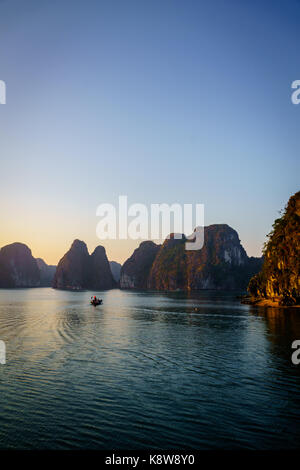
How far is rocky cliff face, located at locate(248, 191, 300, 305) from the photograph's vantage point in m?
82.3

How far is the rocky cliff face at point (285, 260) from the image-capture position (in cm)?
8231

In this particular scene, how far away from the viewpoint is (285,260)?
281 ft

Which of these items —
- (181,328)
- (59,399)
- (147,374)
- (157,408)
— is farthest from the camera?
(181,328)

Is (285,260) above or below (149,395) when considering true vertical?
above

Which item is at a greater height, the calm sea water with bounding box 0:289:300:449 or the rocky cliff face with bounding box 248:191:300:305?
the rocky cliff face with bounding box 248:191:300:305

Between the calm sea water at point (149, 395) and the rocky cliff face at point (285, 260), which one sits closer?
the calm sea water at point (149, 395)

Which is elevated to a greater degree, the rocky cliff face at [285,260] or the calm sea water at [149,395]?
the rocky cliff face at [285,260]

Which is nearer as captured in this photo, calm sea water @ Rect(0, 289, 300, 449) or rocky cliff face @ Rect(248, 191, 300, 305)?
calm sea water @ Rect(0, 289, 300, 449)

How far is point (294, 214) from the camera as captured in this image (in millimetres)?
87562

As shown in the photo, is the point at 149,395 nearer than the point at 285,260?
Yes

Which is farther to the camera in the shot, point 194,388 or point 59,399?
point 194,388

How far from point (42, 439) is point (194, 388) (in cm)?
1027
